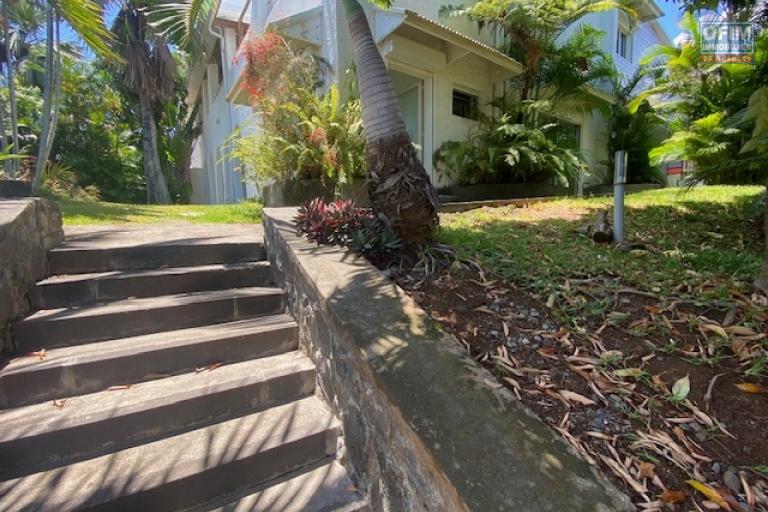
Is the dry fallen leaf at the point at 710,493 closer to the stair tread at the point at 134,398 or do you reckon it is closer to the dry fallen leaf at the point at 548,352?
the dry fallen leaf at the point at 548,352

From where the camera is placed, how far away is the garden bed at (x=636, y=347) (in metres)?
1.53

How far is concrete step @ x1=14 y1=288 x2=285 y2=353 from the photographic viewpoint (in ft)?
7.79

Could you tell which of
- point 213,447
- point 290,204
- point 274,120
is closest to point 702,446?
point 213,447

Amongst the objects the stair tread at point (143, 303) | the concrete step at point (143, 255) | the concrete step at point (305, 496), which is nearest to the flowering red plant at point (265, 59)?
the concrete step at point (143, 255)

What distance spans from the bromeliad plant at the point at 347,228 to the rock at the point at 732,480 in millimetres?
2080

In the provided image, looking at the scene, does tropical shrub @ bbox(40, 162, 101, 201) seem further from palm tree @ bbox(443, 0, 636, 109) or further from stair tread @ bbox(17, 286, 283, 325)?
palm tree @ bbox(443, 0, 636, 109)

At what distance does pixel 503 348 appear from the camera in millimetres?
2154

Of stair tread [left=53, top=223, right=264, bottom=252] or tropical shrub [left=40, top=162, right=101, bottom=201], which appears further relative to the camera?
tropical shrub [left=40, top=162, right=101, bottom=201]

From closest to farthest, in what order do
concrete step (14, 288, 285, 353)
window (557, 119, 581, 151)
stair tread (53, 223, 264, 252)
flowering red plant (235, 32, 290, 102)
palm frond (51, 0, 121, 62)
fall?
concrete step (14, 288, 285, 353)
stair tread (53, 223, 264, 252)
palm frond (51, 0, 121, 62)
flowering red plant (235, 32, 290, 102)
window (557, 119, 581, 151)

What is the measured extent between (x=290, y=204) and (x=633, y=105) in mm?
7984

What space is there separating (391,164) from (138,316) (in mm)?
2035

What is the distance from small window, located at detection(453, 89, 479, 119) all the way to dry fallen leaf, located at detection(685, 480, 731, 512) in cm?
793

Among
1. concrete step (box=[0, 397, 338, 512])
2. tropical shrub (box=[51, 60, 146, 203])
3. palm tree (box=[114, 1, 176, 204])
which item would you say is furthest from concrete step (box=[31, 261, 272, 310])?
tropical shrub (box=[51, 60, 146, 203])

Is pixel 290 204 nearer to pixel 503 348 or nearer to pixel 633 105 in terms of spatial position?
pixel 503 348
